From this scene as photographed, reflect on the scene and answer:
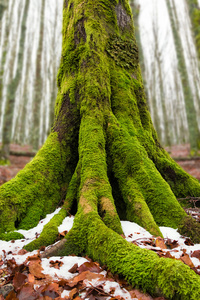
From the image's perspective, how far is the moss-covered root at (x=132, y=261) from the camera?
4.36 ft

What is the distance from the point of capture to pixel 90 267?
70.8 inches

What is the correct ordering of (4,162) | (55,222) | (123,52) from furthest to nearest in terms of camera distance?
(4,162), (123,52), (55,222)

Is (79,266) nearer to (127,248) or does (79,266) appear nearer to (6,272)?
(127,248)

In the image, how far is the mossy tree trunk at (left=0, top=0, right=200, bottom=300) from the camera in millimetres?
2150

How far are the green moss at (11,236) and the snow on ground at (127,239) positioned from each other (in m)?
0.05

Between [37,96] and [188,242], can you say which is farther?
[37,96]

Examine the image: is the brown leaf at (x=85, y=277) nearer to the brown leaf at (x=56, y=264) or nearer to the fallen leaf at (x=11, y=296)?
the brown leaf at (x=56, y=264)

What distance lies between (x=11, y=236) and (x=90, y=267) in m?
1.12

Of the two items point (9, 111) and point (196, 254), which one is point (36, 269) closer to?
point (196, 254)

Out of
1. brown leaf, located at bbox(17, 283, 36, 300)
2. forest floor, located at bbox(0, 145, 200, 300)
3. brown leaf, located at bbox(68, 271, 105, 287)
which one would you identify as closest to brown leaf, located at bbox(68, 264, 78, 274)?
forest floor, located at bbox(0, 145, 200, 300)

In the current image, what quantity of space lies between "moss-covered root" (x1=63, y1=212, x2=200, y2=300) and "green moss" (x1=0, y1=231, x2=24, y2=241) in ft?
2.20

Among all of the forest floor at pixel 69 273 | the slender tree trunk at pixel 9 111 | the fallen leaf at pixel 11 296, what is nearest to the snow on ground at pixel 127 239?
the forest floor at pixel 69 273

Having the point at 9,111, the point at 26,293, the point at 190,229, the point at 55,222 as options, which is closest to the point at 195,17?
the point at 9,111

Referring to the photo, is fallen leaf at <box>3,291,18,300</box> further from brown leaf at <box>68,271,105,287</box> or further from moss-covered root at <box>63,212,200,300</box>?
moss-covered root at <box>63,212,200,300</box>
